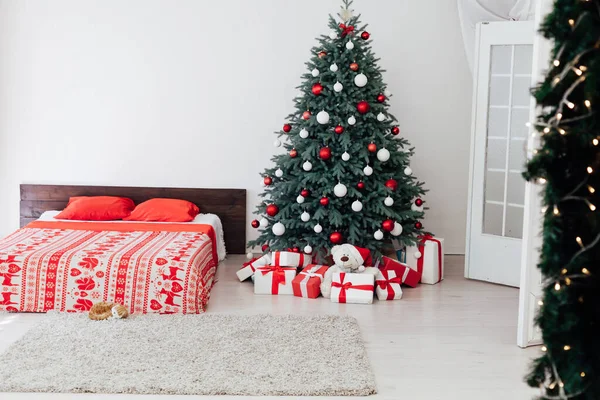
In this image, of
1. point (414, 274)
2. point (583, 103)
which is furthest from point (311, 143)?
point (583, 103)

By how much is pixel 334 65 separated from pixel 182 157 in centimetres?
165

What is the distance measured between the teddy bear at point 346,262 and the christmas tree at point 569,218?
2.83 metres

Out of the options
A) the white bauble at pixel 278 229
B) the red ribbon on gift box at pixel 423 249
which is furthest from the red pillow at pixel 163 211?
the red ribbon on gift box at pixel 423 249

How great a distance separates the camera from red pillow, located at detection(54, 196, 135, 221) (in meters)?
6.05

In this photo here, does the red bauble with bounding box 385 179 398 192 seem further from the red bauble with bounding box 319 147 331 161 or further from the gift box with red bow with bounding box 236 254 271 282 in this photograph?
the gift box with red bow with bounding box 236 254 271 282

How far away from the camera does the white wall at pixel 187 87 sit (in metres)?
6.28

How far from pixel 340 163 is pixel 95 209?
1.97 m

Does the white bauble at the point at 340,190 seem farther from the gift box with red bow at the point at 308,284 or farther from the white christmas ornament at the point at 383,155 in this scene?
the gift box with red bow at the point at 308,284

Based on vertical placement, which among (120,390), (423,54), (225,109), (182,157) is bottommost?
(120,390)

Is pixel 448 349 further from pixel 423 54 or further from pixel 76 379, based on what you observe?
pixel 423 54

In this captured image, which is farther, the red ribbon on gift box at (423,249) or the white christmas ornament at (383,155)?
the red ribbon on gift box at (423,249)

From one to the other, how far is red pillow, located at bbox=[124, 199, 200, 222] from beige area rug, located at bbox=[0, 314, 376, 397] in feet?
5.07

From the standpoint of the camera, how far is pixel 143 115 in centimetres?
638

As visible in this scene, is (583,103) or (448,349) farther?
(448,349)
